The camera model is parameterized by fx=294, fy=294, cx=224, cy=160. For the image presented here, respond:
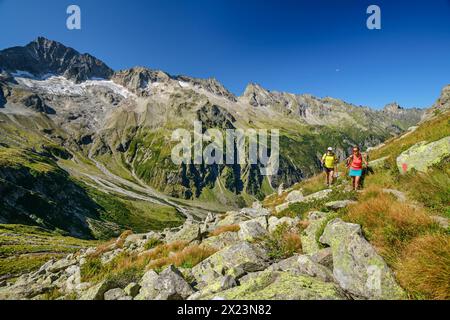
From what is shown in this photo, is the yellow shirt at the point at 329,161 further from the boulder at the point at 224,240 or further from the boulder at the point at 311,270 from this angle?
the boulder at the point at 311,270

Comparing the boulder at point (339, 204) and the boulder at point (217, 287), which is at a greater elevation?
the boulder at point (339, 204)

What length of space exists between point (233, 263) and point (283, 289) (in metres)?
3.51

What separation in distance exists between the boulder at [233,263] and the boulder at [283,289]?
6.10ft

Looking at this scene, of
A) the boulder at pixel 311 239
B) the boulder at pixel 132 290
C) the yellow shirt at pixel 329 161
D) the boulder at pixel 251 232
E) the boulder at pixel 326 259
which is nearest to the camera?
the boulder at pixel 326 259

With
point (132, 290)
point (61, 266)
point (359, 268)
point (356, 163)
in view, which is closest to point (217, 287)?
point (132, 290)

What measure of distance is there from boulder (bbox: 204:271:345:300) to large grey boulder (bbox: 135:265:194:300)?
4.13 feet

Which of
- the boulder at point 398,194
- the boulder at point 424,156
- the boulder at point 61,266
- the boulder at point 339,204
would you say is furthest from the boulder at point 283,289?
the boulder at point 61,266

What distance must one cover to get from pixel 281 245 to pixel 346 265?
12.7 feet

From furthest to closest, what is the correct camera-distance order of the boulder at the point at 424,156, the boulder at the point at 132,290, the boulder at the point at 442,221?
the boulder at the point at 424,156, the boulder at the point at 132,290, the boulder at the point at 442,221

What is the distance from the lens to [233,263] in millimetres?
10062

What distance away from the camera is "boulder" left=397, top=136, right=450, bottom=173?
549 inches

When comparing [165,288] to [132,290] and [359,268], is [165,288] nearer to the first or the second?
[132,290]

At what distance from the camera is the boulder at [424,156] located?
13.9 meters
